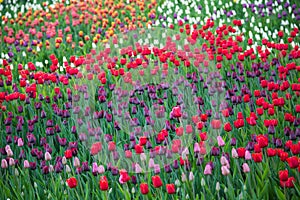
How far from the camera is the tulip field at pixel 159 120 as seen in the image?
318 centimetres

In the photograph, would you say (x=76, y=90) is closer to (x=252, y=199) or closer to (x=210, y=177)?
(x=210, y=177)

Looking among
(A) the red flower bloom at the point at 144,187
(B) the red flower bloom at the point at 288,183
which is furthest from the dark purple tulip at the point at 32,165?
(B) the red flower bloom at the point at 288,183

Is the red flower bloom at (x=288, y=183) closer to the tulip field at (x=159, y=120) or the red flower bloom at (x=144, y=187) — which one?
the tulip field at (x=159, y=120)

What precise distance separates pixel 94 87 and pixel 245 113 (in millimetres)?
1773

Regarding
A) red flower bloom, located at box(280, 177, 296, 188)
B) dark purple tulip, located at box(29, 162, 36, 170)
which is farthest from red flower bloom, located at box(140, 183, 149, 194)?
dark purple tulip, located at box(29, 162, 36, 170)

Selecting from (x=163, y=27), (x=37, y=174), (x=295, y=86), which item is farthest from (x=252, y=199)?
(x=163, y=27)

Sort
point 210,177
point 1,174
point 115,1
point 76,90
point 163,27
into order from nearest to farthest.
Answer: point 210,177 < point 1,174 < point 76,90 < point 163,27 < point 115,1

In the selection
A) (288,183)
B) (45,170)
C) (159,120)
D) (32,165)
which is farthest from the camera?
(159,120)

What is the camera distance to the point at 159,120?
426cm

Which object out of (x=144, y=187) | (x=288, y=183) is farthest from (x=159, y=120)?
(x=288, y=183)

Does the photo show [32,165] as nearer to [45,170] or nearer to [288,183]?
[45,170]

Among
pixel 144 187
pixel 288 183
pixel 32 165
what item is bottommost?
pixel 288 183

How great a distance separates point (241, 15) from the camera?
785 cm

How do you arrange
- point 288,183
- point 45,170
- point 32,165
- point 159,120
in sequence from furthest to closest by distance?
point 159,120
point 32,165
point 45,170
point 288,183
